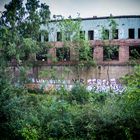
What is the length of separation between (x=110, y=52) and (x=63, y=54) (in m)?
5.35

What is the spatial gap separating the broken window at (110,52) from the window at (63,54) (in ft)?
11.9

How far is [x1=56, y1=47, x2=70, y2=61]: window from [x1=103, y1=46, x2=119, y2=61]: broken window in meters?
3.61

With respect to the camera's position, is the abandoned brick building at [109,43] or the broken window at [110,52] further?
the abandoned brick building at [109,43]

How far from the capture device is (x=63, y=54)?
38.0 m

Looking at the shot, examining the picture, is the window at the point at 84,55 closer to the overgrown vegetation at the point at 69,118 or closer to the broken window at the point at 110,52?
the broken window at the point at 110,52

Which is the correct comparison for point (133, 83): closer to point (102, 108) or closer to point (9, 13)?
point (102, 108)

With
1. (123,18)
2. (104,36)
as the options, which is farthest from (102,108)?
(123,18)

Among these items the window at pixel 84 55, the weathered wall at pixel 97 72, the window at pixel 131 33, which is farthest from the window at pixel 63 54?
the window at pixel 131 33

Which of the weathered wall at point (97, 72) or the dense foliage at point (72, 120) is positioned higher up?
the weathered wall at point (97, 72)

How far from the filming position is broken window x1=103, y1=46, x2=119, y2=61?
116ft

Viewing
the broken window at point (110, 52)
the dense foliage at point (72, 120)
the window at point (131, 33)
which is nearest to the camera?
the dense foliage at point (72, 120)

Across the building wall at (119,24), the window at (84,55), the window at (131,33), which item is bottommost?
the window at (84,55)

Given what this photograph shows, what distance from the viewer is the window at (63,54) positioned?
37356mm

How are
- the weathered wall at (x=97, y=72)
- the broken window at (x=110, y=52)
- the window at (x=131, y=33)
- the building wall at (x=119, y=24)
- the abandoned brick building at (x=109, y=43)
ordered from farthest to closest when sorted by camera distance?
the window at (x=131, y=33) → the building wall at (x=119, y=24) → the abandoned brick building at (x=109, y=43) → the weathered wall at (x=97, y=72) → the broken window at (x=110, y=52)
